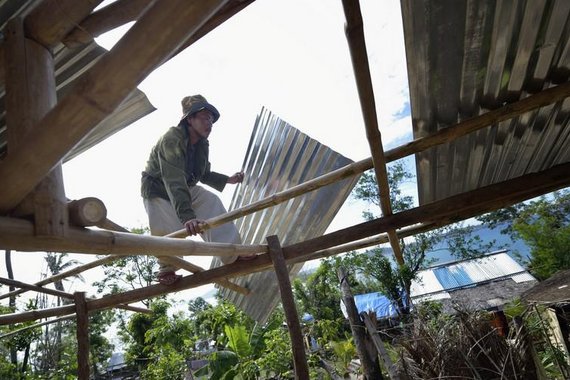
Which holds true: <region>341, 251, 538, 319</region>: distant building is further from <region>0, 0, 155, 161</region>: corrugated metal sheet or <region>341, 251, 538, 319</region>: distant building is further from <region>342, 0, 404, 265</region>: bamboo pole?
<region>0, 0, 155, 161</region>: corrugated metal sheet

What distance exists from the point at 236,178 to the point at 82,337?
2150mm

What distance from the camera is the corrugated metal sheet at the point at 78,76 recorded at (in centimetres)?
144

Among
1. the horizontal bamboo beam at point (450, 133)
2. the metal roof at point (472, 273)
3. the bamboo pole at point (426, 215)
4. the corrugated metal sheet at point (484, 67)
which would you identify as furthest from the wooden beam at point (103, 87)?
the metal roof at point (472, 273)

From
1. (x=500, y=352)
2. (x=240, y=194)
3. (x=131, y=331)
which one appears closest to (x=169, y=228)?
(x=240, y=194)

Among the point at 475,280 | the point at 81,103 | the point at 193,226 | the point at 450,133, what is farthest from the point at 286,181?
the point at 475,280

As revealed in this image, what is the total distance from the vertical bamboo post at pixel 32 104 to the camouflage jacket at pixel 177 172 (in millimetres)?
1427

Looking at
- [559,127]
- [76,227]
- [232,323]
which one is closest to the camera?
[76,227]

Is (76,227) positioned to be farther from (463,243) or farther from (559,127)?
(463,243)

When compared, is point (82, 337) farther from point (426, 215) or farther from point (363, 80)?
point (363, 80)

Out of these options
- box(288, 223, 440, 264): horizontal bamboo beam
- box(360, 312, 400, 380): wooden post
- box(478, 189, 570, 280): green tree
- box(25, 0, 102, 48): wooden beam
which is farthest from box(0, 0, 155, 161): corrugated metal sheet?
box(478, 189, 570, 280): green tree

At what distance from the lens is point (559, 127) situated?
2.71m

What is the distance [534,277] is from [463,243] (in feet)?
14.9

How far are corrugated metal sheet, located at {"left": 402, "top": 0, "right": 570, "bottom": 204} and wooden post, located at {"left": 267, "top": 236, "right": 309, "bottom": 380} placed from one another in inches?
52.8

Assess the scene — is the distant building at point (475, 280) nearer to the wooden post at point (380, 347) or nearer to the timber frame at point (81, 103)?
the wooden post at point (380, 347)
